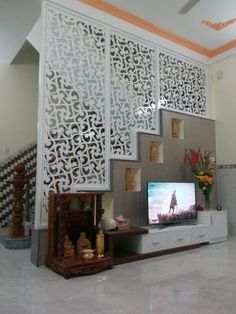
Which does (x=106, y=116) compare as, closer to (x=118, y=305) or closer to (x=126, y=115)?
(x=126, y=115)

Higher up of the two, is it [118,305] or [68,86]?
[68,86]

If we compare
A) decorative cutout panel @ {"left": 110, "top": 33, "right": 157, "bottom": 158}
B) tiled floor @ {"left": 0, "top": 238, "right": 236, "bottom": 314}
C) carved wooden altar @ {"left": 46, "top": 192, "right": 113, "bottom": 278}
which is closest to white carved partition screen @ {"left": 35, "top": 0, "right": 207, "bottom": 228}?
decorative cutout panel @ {"left": 110, "top": 33, "right": 157, "bottom": 158}

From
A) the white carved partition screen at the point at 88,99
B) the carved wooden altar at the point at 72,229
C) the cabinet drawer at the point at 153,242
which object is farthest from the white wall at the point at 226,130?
the carved wooden altar at the point at 72,229

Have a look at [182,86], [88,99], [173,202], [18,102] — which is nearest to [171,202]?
[173,202]

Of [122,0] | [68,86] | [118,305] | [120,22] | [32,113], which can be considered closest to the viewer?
[118,305]

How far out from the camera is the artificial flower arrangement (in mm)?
4322

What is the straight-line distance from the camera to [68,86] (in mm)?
3473

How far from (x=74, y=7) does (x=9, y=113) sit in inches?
106

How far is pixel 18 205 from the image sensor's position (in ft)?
14.0

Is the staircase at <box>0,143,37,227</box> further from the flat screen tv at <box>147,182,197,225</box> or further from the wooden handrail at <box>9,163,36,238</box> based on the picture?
the flat screen tv at <box>147,182,197,225</box>

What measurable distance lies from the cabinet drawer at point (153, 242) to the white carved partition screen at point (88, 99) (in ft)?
2.79

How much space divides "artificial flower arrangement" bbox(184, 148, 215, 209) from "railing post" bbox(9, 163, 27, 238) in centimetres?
272

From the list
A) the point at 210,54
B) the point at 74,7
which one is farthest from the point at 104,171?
the point at 210,54

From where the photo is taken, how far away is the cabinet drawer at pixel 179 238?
3.64m
